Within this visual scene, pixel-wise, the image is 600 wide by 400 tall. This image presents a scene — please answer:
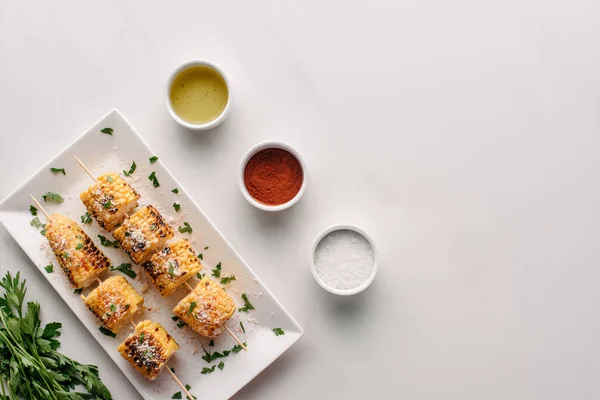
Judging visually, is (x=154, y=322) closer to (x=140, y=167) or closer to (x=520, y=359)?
(x=140, y=167)

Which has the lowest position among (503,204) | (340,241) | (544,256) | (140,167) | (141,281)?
(544,256)

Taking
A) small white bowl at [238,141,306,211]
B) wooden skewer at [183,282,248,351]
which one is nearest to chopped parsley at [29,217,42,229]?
wooden skewer at [183,282,248,351]

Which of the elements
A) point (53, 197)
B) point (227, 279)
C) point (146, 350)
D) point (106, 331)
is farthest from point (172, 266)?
point (53, 197)

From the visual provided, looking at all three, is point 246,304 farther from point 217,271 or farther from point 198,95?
point 198,95

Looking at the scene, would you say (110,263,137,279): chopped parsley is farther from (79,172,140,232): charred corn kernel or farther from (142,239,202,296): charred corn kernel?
(79,172,140,232): charred corn kernel

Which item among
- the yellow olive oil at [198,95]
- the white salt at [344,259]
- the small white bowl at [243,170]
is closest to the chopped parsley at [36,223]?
the yellow olive oil at [198,95]

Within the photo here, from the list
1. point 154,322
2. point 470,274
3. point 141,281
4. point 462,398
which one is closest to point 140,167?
point 141,281
